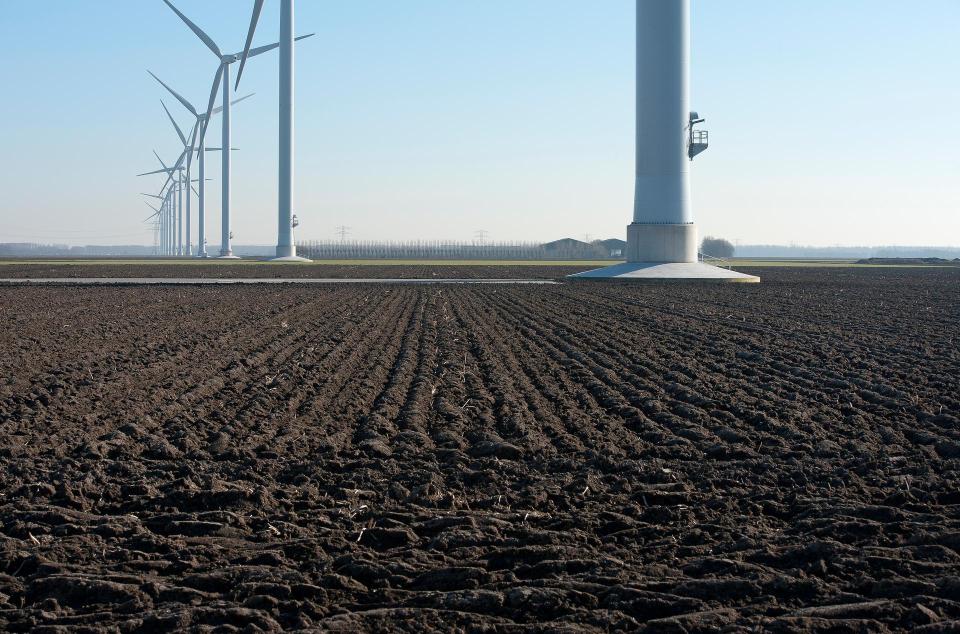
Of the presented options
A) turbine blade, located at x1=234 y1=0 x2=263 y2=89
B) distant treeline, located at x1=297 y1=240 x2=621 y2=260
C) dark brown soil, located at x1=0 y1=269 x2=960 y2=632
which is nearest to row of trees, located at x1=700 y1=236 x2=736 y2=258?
distant treeline, located at x1=297 y1=240 x2=621 y2=260

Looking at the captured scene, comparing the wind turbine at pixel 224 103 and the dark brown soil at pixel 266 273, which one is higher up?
the wind turbine at pixel 224 103

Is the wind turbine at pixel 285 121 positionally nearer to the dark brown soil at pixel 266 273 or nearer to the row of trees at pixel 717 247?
the dark brown soil at pixel 266 273

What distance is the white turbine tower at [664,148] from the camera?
166 ft

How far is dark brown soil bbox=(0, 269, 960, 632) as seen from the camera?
6102 mm

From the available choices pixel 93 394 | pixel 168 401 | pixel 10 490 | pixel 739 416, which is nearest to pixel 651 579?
pixel 10 490

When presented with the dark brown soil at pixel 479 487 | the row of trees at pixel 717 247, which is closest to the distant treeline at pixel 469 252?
the row of trees at pixel 717 247

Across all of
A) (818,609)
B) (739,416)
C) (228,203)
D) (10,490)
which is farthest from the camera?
(228,203)

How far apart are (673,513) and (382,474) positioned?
263 cm

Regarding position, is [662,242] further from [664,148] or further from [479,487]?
[479,487]

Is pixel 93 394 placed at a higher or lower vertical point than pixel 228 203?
lower

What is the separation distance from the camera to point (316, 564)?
6781 millimetres

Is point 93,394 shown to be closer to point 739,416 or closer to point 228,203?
point 739,416

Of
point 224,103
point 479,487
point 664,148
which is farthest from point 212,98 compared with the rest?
point 479,487

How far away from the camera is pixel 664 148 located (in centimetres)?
5106
